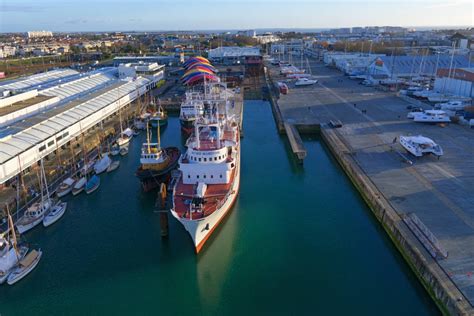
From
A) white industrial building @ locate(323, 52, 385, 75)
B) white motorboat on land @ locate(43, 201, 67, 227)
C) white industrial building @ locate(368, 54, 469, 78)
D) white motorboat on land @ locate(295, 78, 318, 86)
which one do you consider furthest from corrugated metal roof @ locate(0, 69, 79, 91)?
white industrial building @ locate(368, 54, 469, 78)

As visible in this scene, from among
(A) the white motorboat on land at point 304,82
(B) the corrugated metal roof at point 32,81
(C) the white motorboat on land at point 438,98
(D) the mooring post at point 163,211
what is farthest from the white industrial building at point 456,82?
(B) the corrugated metal roof at point 32,81

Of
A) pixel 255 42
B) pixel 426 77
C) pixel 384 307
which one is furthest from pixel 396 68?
pixel 255 42

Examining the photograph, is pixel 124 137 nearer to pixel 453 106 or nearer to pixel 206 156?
pixel 206 156

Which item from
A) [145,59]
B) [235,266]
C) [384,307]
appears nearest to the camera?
[384,307]

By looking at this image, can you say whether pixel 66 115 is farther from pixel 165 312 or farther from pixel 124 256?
pixel 165 312

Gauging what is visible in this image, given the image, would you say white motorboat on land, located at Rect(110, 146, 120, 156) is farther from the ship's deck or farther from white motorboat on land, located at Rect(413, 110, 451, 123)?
white motorboat on land, located at Rect(413, 110, 451, 123)

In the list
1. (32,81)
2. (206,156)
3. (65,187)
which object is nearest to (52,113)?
(65,187)

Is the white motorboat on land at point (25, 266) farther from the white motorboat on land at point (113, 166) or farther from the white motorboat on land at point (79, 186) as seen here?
the white motorboat on land at point (113, 166)
